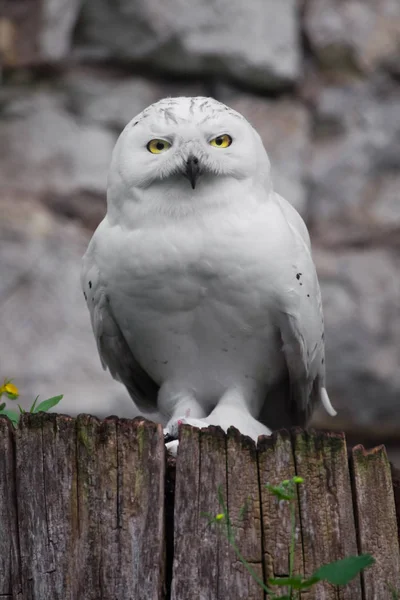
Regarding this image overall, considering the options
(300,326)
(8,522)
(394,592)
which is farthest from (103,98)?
(394,592)

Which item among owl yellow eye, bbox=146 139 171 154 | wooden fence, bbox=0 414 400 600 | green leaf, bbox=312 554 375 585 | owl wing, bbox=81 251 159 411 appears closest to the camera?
green leaf, bbox=312 554 375 585

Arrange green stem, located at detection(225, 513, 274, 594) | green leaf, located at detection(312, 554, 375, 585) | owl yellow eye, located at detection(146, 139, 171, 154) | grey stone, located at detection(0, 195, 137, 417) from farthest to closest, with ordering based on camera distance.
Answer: grey stone, located at detection(0, 195, 137, 417), owl yellow eye, located at detection(146, 139, 171, 154), green stem, located at detection(225, 513, 274, 594), green leaf, located at detection(312, 554, 375, 585)

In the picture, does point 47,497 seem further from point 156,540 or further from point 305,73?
point 305,73

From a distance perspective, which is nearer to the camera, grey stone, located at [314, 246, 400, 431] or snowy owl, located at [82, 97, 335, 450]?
snowy owl, located at [82, 97, 335, 450]

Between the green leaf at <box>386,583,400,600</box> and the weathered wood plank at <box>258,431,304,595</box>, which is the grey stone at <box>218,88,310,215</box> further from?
the green leaf at <box>386,583,400,600</box>

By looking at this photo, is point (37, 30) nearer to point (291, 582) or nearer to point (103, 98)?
point (103, 98)

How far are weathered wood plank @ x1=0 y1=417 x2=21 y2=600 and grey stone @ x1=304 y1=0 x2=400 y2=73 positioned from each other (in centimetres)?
328

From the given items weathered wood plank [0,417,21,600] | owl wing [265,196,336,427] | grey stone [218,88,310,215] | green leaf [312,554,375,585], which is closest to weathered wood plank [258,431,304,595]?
green leaf [312,554,375,585]

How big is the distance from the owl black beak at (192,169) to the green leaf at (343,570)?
1.25 meters

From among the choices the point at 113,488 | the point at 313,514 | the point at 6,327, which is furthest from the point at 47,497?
the point at 6,327

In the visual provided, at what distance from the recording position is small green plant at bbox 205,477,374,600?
1.92 metres

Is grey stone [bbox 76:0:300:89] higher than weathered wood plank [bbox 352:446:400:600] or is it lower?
higher

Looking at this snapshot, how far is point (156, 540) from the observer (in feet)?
7.12

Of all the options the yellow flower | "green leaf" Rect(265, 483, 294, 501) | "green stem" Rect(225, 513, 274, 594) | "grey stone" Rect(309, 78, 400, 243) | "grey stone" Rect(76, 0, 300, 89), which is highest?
"grey stone" Rect(76, 0, 300, 89)
